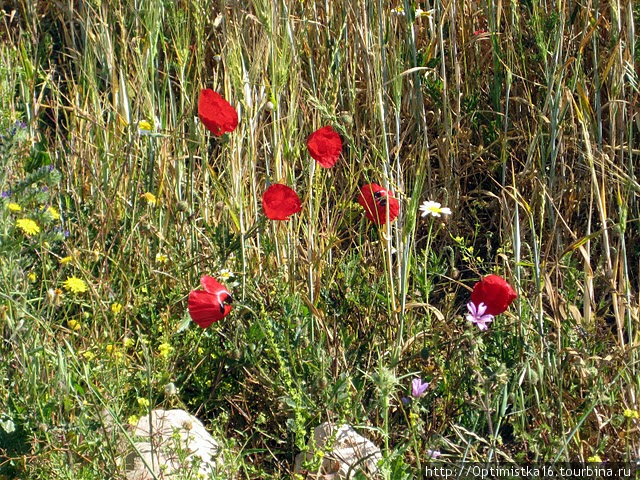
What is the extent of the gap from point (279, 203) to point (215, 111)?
27 centimetres

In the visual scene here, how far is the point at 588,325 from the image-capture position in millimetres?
1754

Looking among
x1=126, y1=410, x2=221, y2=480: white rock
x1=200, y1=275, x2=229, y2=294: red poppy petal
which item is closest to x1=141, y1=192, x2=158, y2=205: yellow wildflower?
x1=200, y1=275, x2=229, y2=294: red poppy petal

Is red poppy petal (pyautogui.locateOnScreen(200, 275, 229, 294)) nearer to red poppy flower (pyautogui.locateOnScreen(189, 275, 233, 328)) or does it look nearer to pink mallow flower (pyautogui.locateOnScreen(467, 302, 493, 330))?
red poppy flower (pyautogui.locateOnScreen(189, 275, 233, 328))

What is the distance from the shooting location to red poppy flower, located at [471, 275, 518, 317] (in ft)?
5.33

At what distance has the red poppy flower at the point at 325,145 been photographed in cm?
179

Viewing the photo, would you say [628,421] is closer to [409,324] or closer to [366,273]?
[409,324]

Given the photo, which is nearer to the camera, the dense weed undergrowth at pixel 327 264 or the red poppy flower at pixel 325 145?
the dense weed undergrowth at pixel 327 264

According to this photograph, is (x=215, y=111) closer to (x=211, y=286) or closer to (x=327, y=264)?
(x=211, y=286)

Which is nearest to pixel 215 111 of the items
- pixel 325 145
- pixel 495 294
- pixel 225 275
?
pixel 325 145

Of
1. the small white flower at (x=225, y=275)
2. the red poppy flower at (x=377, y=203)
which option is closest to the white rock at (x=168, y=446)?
the small white flower at (x=225, y=275)

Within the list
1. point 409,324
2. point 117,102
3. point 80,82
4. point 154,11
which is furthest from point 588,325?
point 80,82

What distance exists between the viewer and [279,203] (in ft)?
5.73

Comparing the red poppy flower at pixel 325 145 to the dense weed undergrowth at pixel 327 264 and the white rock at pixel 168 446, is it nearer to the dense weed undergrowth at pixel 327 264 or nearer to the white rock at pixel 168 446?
the dense weed undergrowth at pixel 327 264

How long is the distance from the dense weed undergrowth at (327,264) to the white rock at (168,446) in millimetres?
47
